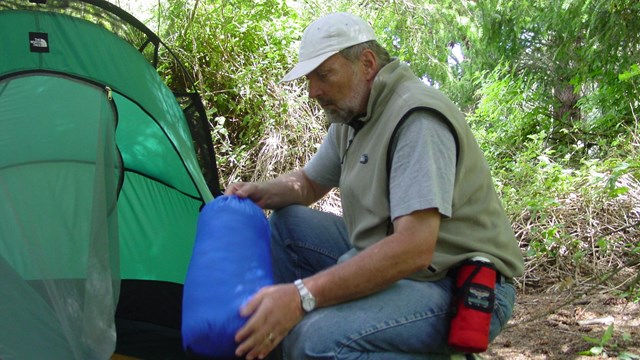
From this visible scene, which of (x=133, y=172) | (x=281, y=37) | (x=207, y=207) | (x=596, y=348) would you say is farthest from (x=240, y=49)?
(x=596, y=348)

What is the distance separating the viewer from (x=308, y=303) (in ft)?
5.69

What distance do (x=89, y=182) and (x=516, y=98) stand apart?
5008mm

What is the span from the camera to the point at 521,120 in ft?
20.2

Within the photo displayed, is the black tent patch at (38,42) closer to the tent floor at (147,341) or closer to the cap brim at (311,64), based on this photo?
the cap brim at (311,64)


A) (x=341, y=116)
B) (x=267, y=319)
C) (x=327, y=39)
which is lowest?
(x=267, y=319)

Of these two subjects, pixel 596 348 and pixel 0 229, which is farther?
pixel 596 348

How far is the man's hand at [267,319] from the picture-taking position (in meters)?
1.68

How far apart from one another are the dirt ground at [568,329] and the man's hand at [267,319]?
50.3 inches

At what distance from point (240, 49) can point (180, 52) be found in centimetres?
51

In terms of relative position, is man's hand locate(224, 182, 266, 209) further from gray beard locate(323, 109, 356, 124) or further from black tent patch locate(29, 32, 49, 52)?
black tent patch locate(29, 32, 49, 52)

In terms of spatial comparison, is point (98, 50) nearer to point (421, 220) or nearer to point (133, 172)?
point (133, 172)

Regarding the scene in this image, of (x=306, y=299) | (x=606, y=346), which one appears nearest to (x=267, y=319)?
(x=306, y=299)

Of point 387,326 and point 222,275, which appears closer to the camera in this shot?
point 387,326

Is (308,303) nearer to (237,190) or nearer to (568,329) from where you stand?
(237,190)
